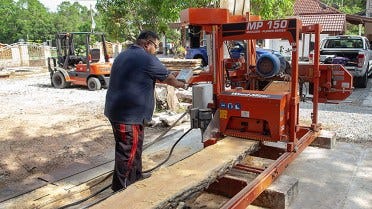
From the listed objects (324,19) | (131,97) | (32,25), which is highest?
(32,25)

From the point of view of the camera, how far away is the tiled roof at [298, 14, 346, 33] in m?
24.0

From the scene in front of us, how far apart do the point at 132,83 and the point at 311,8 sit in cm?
2842

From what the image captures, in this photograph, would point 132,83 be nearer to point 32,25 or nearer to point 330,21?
point 330,21

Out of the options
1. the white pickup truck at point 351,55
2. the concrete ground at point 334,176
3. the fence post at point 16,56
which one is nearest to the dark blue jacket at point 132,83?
the concrete ground at point 334,176

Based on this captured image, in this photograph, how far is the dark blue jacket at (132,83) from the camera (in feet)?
12.6

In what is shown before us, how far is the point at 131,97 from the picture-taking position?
387 cm

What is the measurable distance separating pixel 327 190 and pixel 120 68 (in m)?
2.85

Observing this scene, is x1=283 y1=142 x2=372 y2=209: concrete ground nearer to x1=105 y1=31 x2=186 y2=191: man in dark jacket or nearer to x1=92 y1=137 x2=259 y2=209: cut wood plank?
x1=92 y1=137 x2=259 y2=209: cut wood plank

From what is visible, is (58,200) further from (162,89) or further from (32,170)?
(162,89)

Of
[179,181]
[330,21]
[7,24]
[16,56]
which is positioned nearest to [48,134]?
[179,181]

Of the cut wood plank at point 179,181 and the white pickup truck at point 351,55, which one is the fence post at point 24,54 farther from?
the cut wood plank at point 179,181

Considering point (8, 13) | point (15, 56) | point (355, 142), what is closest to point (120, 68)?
point (355, 142)

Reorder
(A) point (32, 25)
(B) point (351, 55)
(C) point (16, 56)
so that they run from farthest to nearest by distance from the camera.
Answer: (A) point (32, 25), (C) point (16, 56), (B) point (351, 55)

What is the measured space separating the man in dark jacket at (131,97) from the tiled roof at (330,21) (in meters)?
20.8
